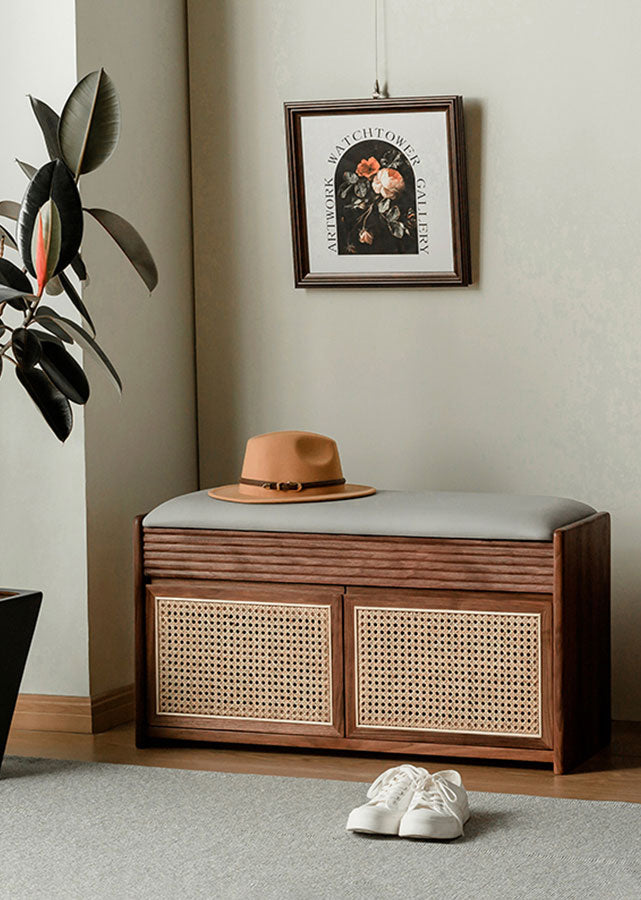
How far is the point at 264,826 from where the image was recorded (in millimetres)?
2721

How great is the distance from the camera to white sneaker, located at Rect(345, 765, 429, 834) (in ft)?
8.65

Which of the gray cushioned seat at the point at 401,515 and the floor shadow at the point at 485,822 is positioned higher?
the gray cushioned seat at the point at 401,515

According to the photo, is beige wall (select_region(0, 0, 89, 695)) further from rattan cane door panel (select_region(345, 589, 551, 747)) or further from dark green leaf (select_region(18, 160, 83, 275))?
rattan cane door panel (select_region(345, 589, 551, 747))

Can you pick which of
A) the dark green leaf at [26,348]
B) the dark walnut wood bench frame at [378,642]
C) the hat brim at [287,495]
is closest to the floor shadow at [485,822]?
the dark walnut wood bench frame at [378,642]

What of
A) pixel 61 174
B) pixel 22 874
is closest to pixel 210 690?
pixel 22 874

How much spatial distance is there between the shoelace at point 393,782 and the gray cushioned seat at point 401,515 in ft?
1.93

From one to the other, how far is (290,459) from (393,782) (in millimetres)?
932

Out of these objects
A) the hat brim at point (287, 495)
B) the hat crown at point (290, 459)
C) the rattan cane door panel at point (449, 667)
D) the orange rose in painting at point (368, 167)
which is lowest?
the rattan cane door panel at point (449, 667)

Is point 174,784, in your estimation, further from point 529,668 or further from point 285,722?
point 529,668

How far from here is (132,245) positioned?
10.3ft

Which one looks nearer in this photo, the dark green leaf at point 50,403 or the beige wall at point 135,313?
the dark green leaf at point 50,403

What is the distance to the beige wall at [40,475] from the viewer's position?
347cm

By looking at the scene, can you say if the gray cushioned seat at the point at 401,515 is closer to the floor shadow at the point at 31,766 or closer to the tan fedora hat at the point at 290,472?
the tan fedora hat at the point at 290,472

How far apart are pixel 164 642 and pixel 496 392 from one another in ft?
3.81
